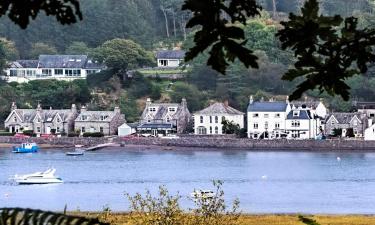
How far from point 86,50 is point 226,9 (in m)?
79.3

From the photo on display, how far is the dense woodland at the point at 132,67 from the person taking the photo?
71.2m

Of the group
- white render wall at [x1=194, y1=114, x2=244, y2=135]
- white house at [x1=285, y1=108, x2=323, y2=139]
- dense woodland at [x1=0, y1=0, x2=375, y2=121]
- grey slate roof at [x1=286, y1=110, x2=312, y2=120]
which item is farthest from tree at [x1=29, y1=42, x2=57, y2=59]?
grey slate roof at [x1=286, y1=110, x2=312, y2=120]

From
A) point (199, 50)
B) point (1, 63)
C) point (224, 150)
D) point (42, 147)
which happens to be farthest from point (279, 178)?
point (199, 50)

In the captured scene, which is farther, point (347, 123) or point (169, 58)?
point (169, 58)

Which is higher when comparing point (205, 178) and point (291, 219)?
point (205, 178)

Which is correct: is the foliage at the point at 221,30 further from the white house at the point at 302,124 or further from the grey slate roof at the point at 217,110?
the grey slate roof at the point at 217,110

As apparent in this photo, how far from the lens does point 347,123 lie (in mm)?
64812

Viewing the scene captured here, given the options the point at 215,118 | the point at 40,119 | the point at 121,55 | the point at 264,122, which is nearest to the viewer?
the point at 264,122

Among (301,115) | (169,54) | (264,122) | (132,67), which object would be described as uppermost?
(169,54)

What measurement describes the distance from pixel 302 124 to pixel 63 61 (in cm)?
1906

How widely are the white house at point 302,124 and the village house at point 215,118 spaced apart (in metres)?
2.85

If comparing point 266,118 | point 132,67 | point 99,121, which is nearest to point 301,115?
point 266,118

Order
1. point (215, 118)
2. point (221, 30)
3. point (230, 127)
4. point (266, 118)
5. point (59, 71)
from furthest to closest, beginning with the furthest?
point (59, 71) → point (230, 127) → point (215, 118) → point (266, 118) → point (221, 30)

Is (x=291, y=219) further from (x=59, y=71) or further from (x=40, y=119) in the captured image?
(x=59, y=71)
